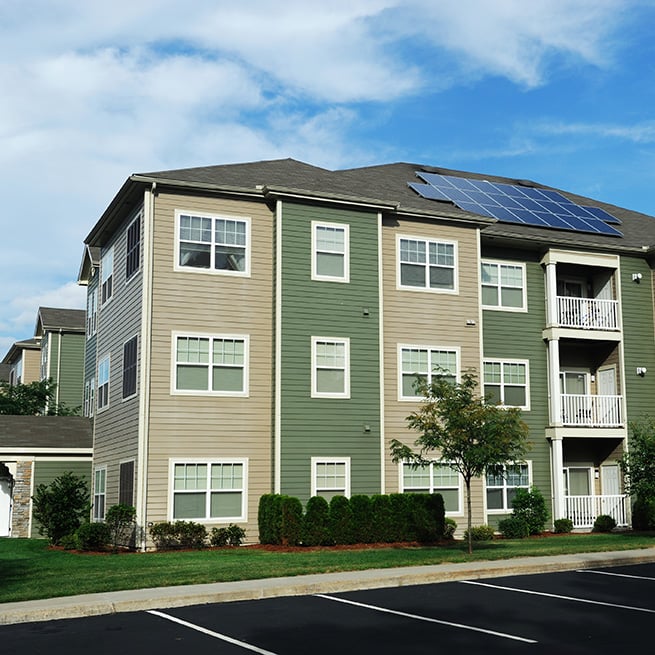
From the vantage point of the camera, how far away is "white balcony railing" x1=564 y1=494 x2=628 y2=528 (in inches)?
1102

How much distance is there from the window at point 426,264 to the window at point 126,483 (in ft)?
30.8

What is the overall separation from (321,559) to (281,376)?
648 cm

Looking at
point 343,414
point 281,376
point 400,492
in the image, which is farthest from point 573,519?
point 281,376

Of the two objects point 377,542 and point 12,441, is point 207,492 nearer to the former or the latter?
point 377,542

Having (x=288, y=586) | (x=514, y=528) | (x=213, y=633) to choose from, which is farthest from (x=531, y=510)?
(x=213, y=633)

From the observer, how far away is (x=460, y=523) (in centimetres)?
2555

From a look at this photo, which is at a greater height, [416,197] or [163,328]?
[416,197]

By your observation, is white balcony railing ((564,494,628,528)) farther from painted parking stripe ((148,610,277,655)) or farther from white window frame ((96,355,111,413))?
painted parking stripe ((148,610,277,655))

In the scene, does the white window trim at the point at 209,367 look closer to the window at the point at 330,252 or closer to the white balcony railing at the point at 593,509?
the window at the point at 330,252

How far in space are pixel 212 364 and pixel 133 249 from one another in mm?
4250

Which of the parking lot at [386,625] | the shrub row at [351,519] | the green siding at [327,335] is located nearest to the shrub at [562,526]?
the shrub row at [351,519]

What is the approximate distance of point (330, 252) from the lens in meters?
24.9

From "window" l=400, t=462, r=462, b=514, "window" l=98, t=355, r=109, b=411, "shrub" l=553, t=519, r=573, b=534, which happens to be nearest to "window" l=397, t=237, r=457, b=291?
"window" l=400, t=462, r=462, b=514

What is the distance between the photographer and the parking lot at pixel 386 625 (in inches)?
380
